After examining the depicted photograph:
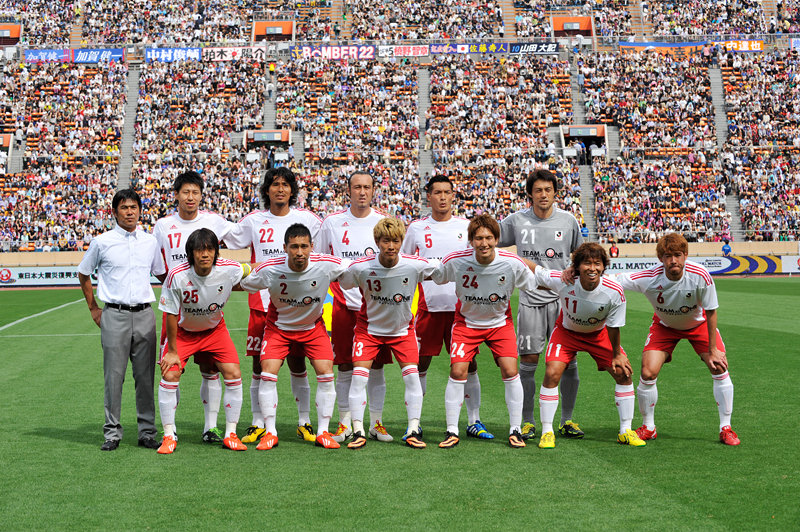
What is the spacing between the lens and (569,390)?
6.80 metres

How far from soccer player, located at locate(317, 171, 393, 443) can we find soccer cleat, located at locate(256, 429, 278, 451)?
→ 0.56m

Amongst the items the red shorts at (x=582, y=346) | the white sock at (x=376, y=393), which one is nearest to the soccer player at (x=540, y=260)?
the red shorts at (x=582, y=346)

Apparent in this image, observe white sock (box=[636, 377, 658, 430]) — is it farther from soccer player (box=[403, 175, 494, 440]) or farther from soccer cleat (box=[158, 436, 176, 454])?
soccer cleat (box=[158, 436, 176, 454])

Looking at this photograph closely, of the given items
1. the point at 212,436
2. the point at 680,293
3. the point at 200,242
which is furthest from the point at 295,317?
the point at 680,293

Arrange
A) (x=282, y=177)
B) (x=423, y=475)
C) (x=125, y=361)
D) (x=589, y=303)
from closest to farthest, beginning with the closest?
(x=423, y=475), (x=589, y=303), (x=125, y=361), (x=282, y=177)

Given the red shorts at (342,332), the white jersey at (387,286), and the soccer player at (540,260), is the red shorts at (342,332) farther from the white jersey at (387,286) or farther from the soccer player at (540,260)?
the soccer player at (540,260)

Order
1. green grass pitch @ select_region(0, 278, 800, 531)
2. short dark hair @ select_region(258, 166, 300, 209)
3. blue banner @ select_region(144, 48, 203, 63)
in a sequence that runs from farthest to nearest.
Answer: blue banner @ select_region(144, 48, 203, 63)
short dark hair @ select_region(258, 166, 300, 209)
green grass pitch @ select_region(0, 278, 800, 531)

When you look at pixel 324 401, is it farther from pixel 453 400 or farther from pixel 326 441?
pixel 453 400

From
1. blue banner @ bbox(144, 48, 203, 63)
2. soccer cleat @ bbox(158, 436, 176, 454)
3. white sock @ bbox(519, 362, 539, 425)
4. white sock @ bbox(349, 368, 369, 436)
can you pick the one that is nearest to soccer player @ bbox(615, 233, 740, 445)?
white sock @ bbox(519, 362, 539, 425)

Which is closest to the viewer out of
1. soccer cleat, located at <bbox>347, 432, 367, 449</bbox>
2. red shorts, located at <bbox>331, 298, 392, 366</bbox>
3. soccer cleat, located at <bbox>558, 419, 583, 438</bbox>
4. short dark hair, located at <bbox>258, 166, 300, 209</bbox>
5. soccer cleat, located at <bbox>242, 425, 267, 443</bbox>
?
soccer cleat, located at <bbox>347, 432, 367, 449</bbox>

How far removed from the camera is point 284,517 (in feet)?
14.4

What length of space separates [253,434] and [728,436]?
417 cm

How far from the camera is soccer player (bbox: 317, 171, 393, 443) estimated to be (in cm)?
666

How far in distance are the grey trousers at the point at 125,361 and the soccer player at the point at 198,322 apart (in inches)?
9.4
